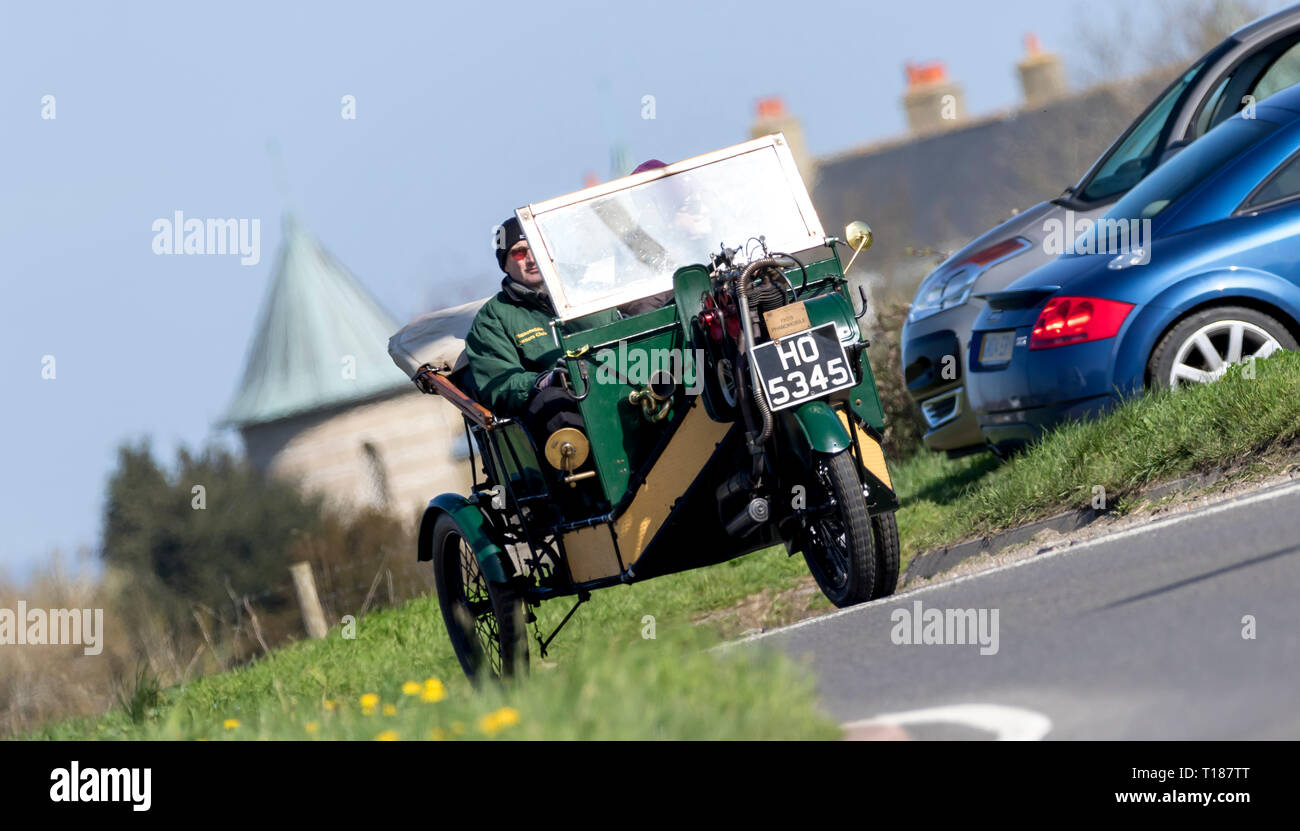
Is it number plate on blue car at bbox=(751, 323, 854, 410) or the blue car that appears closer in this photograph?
number plate on blue car at bbox=(751, 323, 854, 410)

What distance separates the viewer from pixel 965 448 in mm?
12203

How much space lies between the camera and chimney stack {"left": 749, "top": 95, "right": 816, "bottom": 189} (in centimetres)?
5947

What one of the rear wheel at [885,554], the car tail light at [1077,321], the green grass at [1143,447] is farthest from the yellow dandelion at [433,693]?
the car tail light at [1077,321]

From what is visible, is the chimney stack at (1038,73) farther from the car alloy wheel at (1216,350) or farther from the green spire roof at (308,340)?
the car alloy wheel at (1216,350)

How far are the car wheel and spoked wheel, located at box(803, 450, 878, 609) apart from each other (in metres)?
2.75

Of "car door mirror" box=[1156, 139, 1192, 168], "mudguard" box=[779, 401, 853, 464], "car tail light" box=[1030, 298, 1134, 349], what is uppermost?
"car door mirror" box=[1156, 139, 1192, 168]

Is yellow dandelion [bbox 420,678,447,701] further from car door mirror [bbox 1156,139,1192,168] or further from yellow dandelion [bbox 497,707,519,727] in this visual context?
car door mirror [bbox 1156,139,1192,168]

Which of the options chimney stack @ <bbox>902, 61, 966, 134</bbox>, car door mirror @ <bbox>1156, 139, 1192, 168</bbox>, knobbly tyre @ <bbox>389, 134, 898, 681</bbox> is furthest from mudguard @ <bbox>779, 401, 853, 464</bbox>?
chimney stack @ <bbox>902, 61, 966, 134</bbox>

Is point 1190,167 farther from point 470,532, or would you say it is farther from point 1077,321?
point 470,532

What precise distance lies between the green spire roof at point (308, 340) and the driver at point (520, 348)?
53176 mm

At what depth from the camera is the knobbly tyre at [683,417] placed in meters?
7.16
